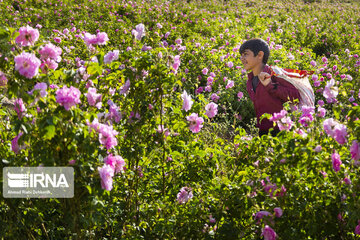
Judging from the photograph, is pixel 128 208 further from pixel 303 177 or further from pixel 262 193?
pixel 303 177

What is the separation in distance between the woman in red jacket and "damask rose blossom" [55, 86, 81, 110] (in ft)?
Result: 7.58

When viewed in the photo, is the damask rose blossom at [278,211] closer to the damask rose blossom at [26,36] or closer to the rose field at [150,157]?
the rose field at [150,157]

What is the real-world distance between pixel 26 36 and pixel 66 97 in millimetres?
423

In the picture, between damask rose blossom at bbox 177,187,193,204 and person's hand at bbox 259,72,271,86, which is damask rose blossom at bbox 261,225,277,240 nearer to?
damask rose blossom at bbox 177,187,193,204

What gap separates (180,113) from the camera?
250cm

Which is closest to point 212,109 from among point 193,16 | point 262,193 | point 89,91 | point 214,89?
point 262,193

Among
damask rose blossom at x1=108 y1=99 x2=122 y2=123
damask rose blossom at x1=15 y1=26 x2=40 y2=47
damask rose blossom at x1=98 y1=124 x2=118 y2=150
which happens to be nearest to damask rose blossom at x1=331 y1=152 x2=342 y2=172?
damask rose blossom at x1=98 y1=124 x2=118 y2=150

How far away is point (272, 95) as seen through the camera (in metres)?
3.78

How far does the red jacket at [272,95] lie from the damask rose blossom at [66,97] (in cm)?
241

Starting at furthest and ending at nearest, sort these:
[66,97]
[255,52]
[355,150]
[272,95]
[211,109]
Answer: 1. [255,52]
2. [272,95]
3. [211,109]
4. [355,150]
5. [66,97]

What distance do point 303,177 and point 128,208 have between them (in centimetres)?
109

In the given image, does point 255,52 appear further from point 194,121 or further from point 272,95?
point 194,121

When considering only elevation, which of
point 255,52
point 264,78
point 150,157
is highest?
point 255,52

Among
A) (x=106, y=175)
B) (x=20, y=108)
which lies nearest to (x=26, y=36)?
(x=20, y=108)
